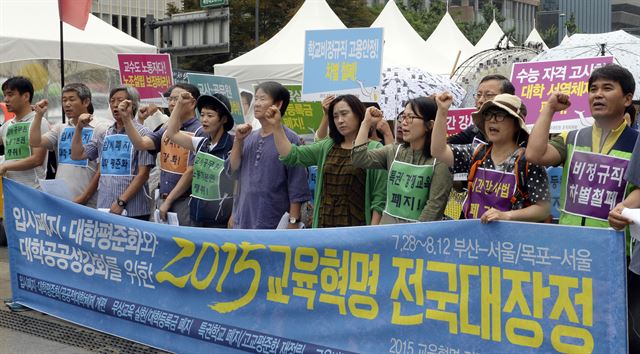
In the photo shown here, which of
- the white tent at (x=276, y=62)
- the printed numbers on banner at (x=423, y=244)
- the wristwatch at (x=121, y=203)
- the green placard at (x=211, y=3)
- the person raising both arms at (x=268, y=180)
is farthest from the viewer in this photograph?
the white tent at (x=276, y=62)

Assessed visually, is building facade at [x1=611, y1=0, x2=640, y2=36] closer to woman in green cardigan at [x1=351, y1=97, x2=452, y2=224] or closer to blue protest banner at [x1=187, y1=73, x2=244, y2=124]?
blue protest banner at [x1=187, y1=73, x2=244, y2=124]

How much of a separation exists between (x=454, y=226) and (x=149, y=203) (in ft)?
11.2

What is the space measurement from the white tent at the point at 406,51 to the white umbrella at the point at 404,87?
424 inches

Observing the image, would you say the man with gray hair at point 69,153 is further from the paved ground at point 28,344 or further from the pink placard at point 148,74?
the pink placard at point 148,74

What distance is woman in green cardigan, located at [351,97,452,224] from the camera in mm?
5031

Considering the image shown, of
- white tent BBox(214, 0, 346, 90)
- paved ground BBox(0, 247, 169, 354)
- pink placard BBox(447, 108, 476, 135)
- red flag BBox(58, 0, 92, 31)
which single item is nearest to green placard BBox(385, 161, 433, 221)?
pink placard BBox(447, 108, 476, 135)

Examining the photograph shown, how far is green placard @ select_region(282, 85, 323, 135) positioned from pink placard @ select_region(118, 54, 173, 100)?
234cm

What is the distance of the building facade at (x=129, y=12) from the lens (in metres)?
54.9

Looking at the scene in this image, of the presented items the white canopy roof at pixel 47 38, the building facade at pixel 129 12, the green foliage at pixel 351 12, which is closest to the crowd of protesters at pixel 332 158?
the white canopy roof at pixel 47 38

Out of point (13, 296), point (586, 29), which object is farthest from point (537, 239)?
point (586, 29)

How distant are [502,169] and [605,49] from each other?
14.1ft

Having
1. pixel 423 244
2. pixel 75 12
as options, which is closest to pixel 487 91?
pixel 423 244

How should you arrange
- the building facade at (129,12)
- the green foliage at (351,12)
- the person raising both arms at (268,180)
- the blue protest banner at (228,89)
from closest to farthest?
the person raising both arms at (268,180) → the blue protest banner at (228,89) → the green foliage at (351,12) → the building facade at (129,12)

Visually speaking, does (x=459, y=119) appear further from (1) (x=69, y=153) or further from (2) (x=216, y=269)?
(1) (x=69, y=153)
